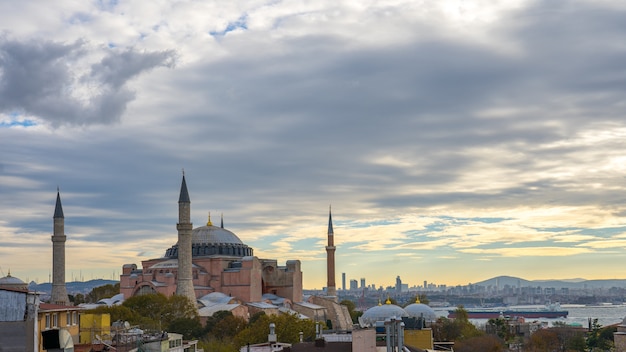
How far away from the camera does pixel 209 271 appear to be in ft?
339

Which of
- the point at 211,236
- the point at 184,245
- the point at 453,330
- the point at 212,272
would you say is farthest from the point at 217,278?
the point at 453,330

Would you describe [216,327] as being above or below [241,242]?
below

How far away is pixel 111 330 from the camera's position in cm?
4284

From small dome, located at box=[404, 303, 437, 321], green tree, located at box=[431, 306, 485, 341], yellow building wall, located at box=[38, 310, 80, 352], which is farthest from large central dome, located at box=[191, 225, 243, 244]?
yellow building wall, located at box=[38, 310, 80, 352]

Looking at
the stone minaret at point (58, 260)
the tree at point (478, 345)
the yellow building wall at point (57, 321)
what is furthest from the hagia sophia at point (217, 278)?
the yellow building wall at point (57, 321)

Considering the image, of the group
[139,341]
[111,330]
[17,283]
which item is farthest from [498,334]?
[139,341]

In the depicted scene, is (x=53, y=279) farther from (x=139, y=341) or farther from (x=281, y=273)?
(x=139, y=341)

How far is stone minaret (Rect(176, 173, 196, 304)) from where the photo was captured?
292ft

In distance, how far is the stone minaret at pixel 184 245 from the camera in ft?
292

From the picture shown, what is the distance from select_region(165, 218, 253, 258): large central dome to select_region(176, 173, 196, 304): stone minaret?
16760 millimetres

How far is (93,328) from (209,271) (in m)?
64.0

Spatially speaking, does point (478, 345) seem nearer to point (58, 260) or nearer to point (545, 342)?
point (545, 342)

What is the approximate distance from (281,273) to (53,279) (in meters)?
27.8

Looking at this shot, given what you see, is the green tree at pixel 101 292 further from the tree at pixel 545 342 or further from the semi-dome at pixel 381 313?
the semi-dome at pixel 381 313
